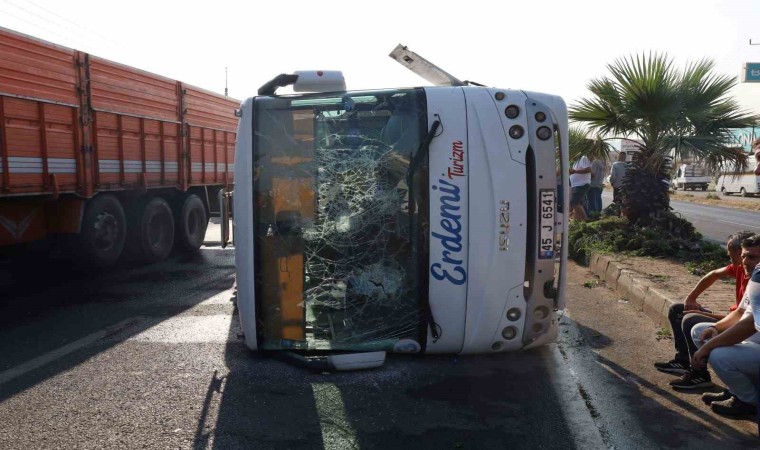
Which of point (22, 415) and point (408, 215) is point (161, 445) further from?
point (408, 215)

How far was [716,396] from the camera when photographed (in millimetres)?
4324

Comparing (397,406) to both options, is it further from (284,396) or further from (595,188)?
(595,188)

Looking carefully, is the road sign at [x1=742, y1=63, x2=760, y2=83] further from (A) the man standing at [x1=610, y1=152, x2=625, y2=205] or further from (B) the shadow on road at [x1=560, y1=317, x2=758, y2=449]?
(B) the shadow on road at [x1=560, y1=317, x2=758, y2=449]

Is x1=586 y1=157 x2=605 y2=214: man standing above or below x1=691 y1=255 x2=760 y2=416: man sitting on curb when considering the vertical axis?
above

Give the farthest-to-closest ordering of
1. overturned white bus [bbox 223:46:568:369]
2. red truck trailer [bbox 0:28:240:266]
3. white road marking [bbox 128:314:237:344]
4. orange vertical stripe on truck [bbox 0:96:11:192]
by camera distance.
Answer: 1. red truck trailer [bbox 0:28:240:266]
2. orange vertical stripe on truck [bbox 0:96:11:192]
3. white road marking [bbox 128:314:237:344]
4. overturned white bus [bbox 223:46:568:369]

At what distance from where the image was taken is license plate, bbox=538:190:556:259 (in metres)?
4.80

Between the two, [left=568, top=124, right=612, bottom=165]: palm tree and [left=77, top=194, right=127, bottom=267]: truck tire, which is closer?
[left=77, top=194, right=127, bottom=267]: truck tire

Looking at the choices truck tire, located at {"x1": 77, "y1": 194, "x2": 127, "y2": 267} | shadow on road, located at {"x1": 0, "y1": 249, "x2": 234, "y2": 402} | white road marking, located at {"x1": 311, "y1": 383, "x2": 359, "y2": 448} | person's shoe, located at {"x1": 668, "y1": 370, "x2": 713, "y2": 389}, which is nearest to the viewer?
white road marking, located at {"x1": 311, "y1": 383, "x2": 359, "y2": 448}

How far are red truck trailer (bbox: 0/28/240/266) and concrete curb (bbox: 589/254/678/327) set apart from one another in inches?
265

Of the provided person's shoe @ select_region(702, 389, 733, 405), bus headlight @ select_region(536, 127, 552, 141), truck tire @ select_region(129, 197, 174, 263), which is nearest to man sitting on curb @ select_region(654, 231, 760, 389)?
person's shoe @ select_region(702, 389, 733, 405)

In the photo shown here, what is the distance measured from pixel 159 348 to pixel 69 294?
10.5 ft

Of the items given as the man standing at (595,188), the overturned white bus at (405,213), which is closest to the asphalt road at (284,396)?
the overturned white bus at (405,213)

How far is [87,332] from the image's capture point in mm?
6277

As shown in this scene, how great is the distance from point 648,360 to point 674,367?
1.14ft
